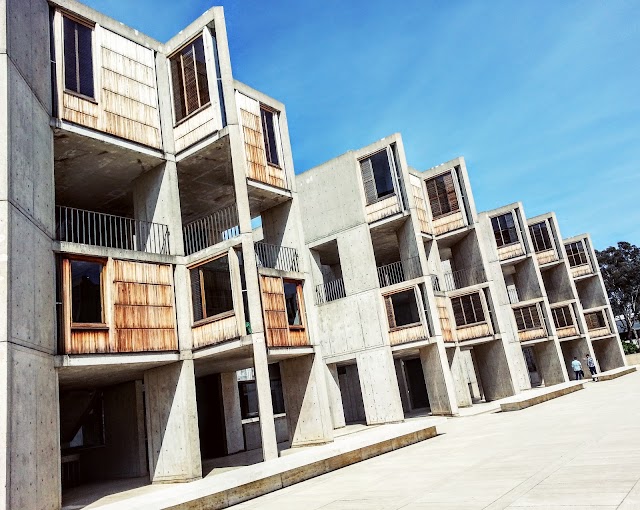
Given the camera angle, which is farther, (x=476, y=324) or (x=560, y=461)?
(x=476, y=324)

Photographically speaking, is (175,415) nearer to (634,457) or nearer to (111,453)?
(111,453)

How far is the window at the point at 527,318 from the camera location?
112 feet

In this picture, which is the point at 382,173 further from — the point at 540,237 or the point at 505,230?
the point at 540,237

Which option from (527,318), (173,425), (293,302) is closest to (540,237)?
(527,318)

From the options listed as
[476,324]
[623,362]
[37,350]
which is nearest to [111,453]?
[37,350]

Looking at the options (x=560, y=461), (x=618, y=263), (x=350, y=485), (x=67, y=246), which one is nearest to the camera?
(x=560, y=461)

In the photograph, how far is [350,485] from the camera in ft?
30.5

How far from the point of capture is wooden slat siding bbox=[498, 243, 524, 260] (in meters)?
36.5

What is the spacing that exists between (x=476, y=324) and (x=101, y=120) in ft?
69.2

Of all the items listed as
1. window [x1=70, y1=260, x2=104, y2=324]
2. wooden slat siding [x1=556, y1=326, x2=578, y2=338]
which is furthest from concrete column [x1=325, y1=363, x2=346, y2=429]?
wooden slat siding [x1=556, y1=326, x2=578, y2=338]

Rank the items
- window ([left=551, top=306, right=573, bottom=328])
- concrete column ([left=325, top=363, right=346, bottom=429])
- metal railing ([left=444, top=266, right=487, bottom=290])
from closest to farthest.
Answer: concrete column ([left=325, top=363, right=346, bottom=429]) < metal railing ([left=444, top=266, right=487, bottom=290]) < window ([left=551, top=306, right=573, bottom=328])

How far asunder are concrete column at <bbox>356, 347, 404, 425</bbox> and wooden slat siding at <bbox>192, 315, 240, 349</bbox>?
435 inches

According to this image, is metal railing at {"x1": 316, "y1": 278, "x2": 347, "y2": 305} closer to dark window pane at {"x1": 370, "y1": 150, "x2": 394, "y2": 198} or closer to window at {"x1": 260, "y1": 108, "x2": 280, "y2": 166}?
dark window pane at {"x1": 370, "y1": 150, "x2": 394, "y2": 198}

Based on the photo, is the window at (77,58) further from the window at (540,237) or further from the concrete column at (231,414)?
the window at (540,237)
